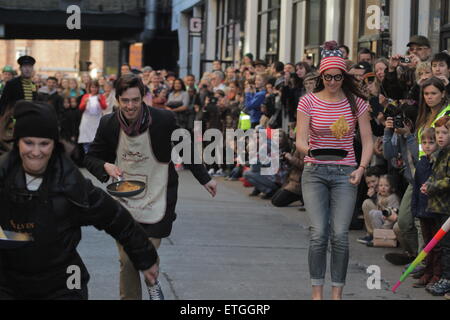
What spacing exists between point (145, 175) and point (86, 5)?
116 ft

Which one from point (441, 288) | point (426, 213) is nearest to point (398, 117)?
point (426, 213)

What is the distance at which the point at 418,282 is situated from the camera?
8.25 meters

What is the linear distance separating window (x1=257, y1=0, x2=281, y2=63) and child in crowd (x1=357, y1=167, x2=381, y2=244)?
13.1 metres

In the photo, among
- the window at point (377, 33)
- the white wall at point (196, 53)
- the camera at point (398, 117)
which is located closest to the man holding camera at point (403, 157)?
the camera at point (398, 117)

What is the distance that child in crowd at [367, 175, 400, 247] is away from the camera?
33.6ft

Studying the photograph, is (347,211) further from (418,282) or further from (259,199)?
(259,199)

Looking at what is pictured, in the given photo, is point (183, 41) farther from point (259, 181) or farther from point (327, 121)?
point (327, 121)

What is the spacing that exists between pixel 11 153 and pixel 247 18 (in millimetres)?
23410

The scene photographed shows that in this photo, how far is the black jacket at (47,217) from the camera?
4258 millimetres

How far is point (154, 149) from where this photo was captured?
6.22 m

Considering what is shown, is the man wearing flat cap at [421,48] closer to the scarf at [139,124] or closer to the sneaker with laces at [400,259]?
the sneaker with laces at [400,259]

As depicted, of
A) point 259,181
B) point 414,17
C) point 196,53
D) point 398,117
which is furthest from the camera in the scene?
point 196,53

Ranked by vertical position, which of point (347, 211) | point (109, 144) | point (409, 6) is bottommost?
point (347, 211)

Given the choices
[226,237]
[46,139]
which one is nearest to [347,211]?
[46,139]
